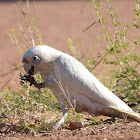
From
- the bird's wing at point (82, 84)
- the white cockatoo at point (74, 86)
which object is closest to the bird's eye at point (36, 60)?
the white cockatoo at point (74, 86)

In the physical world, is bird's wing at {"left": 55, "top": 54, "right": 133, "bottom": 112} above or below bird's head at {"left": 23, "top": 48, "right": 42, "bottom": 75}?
below

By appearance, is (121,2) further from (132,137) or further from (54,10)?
(132,137)

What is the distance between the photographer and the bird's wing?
12.4 feet

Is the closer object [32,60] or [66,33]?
[32,60]

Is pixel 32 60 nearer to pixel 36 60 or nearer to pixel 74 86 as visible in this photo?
pixel 36 60

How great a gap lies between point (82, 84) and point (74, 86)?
0.10 m


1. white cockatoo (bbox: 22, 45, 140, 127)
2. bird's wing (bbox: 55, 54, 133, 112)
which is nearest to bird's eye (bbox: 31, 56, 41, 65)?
white cockatoo (bbox: 22, 45, 140, 127)

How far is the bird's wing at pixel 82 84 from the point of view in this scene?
3787mm

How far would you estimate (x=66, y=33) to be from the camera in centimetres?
1371

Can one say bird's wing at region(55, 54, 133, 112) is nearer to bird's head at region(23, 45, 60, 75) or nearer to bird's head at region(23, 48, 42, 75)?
bird's head at region(23, 45, 60, 75)

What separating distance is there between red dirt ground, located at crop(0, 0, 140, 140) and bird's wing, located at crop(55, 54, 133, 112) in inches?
11.0

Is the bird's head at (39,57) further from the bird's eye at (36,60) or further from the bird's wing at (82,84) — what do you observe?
the bird's wing at (82,84)

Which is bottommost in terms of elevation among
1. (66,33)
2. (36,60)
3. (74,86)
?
(66,33)

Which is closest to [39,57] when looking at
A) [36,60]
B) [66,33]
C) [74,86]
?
[36,60]
